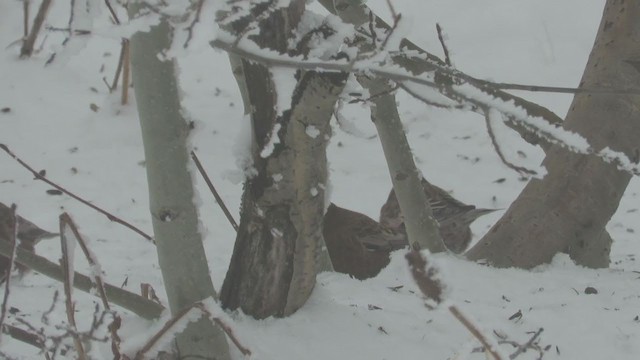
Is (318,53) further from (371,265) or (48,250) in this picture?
(48,250)

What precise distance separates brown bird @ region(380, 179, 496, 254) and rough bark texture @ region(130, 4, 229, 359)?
3.30 meters

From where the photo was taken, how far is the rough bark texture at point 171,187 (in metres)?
1.66

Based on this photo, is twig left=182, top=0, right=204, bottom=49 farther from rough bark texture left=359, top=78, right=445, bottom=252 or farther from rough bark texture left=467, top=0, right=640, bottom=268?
rough bark texture left=467, top=0, right=640, bottom=268

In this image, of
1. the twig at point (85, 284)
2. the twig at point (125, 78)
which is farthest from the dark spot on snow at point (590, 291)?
the twig at point (125, 78)

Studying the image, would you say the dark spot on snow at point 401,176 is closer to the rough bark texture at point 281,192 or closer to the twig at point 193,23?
the rough bark texture at point 281,192

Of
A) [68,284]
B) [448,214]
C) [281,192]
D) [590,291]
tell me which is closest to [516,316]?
[590,291]

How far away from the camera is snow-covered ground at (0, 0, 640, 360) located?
2365mm

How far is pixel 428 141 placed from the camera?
680cm

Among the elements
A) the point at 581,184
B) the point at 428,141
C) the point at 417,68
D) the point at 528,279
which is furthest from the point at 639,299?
the point at 428,141

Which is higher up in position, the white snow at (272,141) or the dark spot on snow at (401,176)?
the dark spot on snow at (401,176)

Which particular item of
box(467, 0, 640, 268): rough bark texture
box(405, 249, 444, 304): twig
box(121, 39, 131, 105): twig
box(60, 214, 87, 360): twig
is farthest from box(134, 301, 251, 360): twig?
box(121, 39, 131, 105): twig

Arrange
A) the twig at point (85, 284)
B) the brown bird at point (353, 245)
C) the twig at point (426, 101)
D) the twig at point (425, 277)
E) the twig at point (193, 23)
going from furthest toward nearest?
the brown bird at point (353, 245), the twig at point (85, 284), the twig at point (426, 101), the twig at point (193, 23), the twig at point (425, 277)

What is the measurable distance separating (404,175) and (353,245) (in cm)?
68

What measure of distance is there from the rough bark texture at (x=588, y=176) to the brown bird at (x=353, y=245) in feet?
1.73
